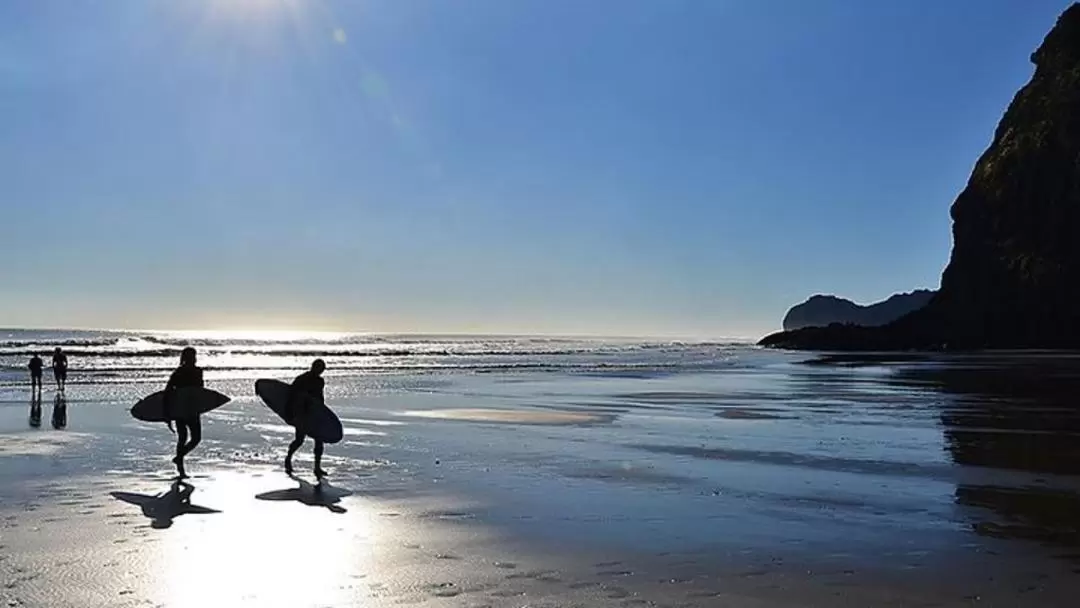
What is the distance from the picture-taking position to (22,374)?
4756 centimetres

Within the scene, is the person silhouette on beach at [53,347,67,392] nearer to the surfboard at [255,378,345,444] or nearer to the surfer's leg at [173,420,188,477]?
the surfboard at [255,378,345,444]

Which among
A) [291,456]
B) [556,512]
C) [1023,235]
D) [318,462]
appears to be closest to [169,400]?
[291,456]

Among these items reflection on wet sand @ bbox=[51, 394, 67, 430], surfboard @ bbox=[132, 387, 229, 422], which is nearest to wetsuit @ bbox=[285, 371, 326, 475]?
surfboard @ bbox=[132, 387, 229, 422]

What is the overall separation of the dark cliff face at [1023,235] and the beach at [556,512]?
5971 centimetres

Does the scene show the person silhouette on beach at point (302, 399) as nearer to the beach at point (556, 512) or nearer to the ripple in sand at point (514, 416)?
the beach at point (556, 512)

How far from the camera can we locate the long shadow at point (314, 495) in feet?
39.9

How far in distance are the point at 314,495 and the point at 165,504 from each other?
1.86 meters

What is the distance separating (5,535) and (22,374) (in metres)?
42.4

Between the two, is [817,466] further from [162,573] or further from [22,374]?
[22,374]

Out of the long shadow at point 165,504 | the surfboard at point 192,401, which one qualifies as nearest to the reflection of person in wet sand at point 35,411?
the surfboard at point 192,401

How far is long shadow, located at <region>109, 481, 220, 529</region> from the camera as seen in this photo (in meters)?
11.0

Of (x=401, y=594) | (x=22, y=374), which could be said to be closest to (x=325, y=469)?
(x=401, y=594)

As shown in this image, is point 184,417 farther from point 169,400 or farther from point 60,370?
point 60,370

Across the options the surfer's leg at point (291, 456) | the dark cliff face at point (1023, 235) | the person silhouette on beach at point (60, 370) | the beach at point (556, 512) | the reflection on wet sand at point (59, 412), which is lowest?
the beach at point (556, 512)
